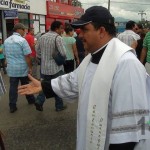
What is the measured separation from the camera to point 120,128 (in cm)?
220

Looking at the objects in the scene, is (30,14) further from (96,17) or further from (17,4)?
(96,17)

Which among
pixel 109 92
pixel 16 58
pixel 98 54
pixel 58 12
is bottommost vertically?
pixel 58 12

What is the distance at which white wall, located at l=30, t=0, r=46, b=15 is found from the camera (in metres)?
26.6

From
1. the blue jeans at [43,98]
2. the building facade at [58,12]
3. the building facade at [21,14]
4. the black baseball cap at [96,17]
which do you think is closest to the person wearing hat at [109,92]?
the black baseball cap at [96,17]

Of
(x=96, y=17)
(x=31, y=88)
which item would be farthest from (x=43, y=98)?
(x=96, y=17)

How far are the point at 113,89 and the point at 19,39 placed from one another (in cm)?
473

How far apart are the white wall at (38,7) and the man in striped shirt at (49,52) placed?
20.1 meters

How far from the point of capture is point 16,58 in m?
6.77

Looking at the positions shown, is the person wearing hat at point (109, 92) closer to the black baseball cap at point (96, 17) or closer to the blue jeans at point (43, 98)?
the black baseball cap at point (96, 17)

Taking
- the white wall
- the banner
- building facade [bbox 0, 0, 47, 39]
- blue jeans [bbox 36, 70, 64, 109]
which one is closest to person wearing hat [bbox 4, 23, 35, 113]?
blue jeans [bbox 36, 70, 64, 109]

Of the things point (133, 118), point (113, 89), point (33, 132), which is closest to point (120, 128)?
point (133, 118)

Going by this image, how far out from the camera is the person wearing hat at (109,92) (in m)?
2.18

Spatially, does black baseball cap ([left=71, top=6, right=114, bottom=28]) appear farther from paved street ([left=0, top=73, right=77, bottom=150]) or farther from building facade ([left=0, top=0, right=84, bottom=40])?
building facade ([left=0, top=0, right=84, bottom=40])

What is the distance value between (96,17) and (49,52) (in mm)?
4200
